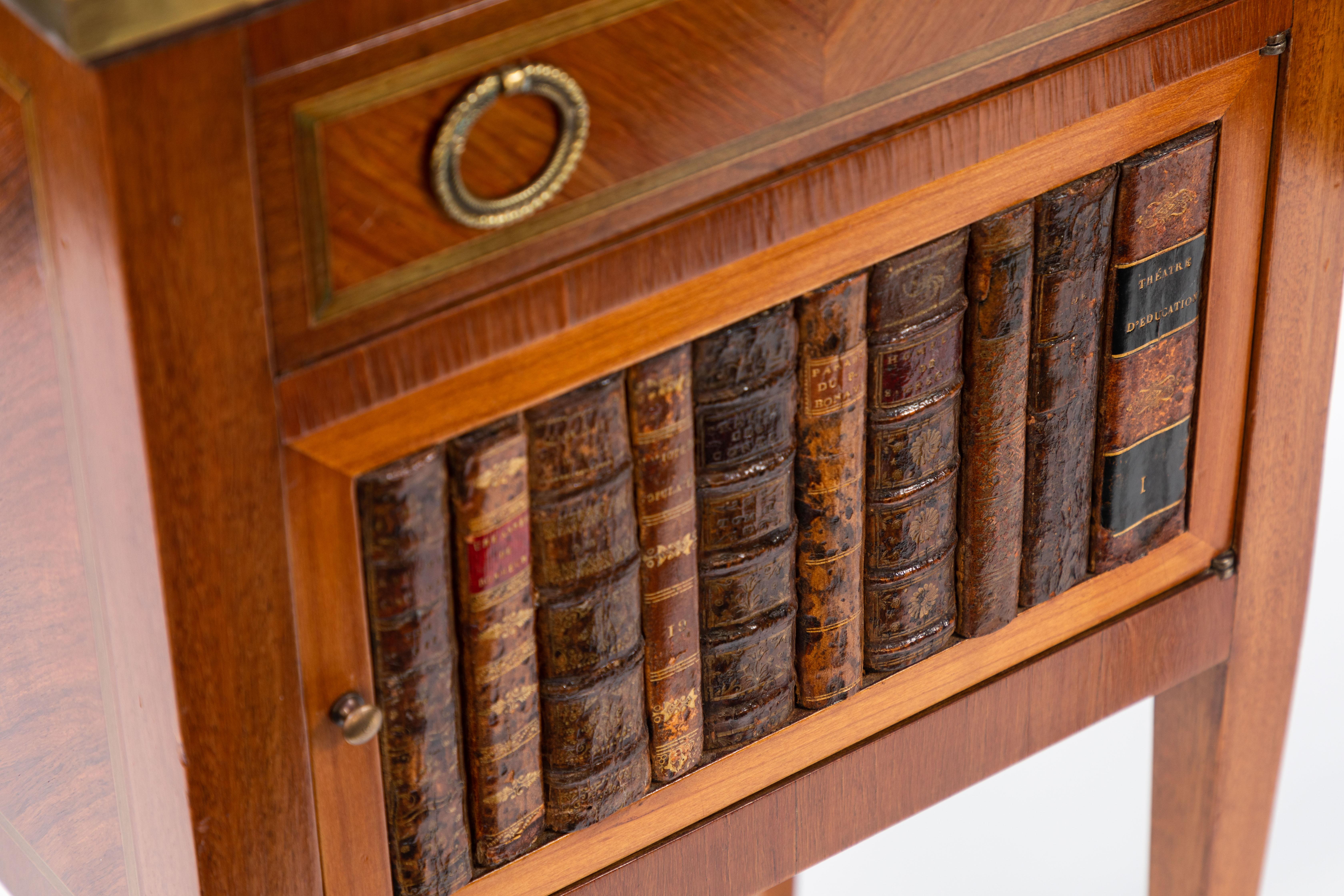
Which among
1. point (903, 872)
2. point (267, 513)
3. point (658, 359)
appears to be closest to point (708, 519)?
point (658, 359)

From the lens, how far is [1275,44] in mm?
962

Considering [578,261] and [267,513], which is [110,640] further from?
[578,261]

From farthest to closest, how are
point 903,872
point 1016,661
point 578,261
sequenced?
point 903,872, point 1016,661, point 578,261

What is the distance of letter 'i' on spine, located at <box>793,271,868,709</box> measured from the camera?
0.86 metres

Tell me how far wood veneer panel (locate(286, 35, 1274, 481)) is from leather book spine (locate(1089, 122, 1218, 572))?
0.05 feet

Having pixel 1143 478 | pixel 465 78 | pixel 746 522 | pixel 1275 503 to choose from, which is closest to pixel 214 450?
pixel 465 78

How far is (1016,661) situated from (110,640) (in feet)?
1.58

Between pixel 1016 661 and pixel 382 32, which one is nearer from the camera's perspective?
pixel 382 32

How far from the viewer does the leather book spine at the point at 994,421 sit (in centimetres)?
91

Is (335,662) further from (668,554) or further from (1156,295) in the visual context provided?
(1156,295)

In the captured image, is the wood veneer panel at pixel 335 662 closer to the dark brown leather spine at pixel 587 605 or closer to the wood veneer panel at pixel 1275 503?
the dark brown leather spine at pixel 587 605

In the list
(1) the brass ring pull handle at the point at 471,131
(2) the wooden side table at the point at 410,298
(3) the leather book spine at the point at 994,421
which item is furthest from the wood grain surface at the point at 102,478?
(3) the leather book spine at the point at 994,421

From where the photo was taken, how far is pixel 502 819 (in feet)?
2.86

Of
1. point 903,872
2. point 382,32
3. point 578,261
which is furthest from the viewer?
point 903,872
